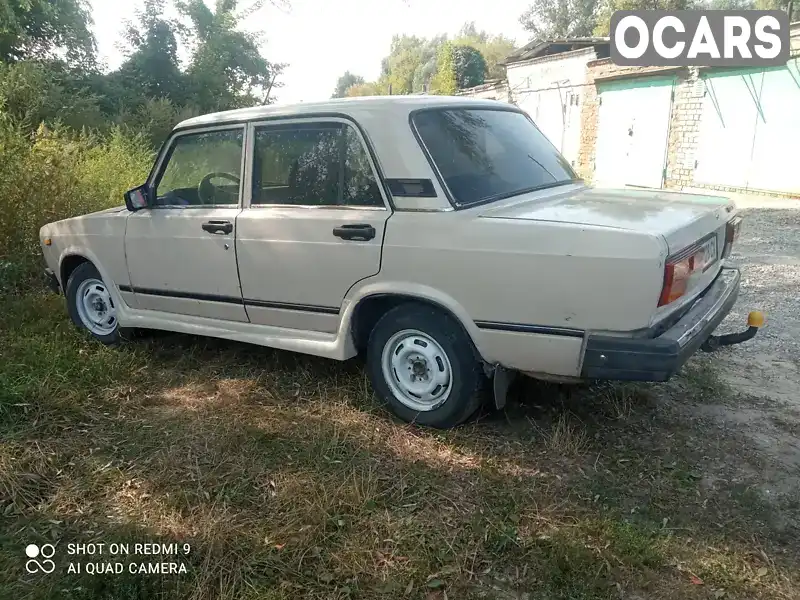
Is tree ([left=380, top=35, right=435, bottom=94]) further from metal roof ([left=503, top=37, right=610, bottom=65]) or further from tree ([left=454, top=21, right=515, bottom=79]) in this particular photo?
metal roof ([left=503, top=37, right=610, bottom=65])

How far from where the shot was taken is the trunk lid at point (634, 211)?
116 inches

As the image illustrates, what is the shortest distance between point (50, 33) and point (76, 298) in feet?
42.4

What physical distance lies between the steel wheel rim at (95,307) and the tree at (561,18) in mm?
54186

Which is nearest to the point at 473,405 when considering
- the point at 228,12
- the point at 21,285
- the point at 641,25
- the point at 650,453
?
the point at 650,453

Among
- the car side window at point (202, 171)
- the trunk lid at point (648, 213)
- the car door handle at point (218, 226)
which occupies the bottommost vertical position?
the car door handle at point (218, 226)

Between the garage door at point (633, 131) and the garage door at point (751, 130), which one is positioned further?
the garage door at point (633, 131)

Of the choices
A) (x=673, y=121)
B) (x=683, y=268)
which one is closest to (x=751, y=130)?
(x=673, y=121)

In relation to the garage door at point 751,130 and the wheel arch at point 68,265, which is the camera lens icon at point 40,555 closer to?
the wheel arch at point 68,265

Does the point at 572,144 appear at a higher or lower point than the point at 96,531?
higher

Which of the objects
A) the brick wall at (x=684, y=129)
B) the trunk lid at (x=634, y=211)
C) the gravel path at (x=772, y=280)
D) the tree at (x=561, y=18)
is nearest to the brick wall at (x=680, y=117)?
the brick wall at (x=684, y=129)

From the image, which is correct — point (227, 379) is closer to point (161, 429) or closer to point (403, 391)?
point (161, 429)

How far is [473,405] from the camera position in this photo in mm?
3461

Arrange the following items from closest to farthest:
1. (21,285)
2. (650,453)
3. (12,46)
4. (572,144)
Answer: (650,453)
(21,285)
(12,46)
(572,144)

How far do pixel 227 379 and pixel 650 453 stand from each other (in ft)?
8.79
